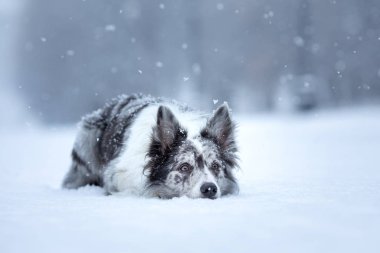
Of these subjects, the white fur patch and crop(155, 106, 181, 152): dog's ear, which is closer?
crop(155, 106, 181, 152): dog's ear

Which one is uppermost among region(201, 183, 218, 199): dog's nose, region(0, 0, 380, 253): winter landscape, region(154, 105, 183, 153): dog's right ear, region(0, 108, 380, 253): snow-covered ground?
region(0, 0, 380, 253): winter landscape

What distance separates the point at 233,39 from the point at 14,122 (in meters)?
18.8

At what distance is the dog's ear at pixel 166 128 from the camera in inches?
254

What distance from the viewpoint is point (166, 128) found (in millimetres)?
6496

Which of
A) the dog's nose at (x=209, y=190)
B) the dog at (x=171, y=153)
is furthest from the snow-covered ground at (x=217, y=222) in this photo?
the dog at (x=171, y=153)

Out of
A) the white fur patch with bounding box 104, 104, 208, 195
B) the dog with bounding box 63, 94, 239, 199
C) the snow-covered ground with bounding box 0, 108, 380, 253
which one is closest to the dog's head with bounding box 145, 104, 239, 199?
the dog with bounding box 63, 94, 239, 199

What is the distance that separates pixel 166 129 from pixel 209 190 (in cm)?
103

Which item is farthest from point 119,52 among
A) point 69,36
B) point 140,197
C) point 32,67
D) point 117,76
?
point 140,197

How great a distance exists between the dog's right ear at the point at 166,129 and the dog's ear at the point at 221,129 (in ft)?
1.24

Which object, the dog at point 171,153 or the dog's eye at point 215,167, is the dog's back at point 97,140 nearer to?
the dog at point 171,153

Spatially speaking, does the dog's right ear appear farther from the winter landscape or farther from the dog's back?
the winter landscape

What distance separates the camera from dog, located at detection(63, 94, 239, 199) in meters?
6.23

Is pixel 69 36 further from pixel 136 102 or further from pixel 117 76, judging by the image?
pixel 136 102

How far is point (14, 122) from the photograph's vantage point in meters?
42.3
